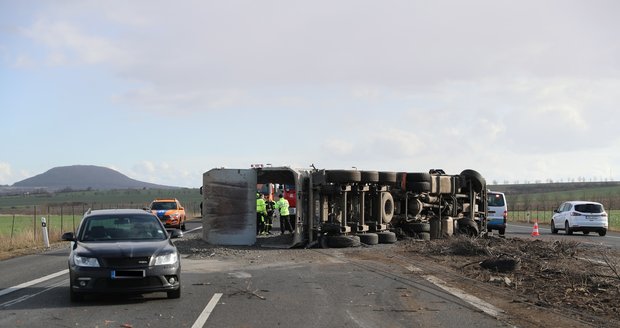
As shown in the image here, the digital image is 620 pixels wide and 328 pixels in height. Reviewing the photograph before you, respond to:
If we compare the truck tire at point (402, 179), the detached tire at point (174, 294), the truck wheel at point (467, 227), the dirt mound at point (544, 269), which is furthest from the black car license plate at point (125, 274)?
the truck wheel at point (467, 227)

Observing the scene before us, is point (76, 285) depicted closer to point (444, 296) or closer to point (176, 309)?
point (176, 309)

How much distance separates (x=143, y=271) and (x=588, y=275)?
8.07m

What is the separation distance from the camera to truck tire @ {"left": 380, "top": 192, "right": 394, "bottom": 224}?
21781 mm

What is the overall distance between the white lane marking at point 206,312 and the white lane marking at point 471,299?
3.91 metres

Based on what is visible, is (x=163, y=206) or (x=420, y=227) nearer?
(x=420, y=227)

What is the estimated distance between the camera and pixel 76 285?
998 centimetres

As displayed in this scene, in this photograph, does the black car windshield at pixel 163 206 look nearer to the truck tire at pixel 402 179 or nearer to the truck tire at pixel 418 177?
the truck tire at pixel 402 179

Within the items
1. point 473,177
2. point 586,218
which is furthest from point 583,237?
point 473,177

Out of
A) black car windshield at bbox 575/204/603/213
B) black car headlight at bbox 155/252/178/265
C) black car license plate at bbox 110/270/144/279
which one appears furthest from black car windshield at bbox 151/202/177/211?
black car license plate at bbox 110/270/144/279

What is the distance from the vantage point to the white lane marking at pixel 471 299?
952 cm

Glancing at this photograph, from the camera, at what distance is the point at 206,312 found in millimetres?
9445

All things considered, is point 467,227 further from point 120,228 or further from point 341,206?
point 120,228

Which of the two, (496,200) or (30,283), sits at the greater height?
(496,200)

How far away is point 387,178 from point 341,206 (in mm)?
1997
